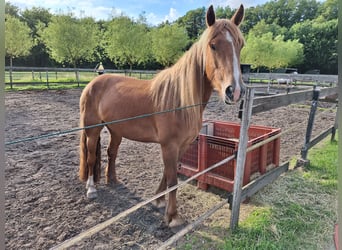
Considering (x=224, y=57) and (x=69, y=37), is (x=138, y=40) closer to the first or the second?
(x=69, y=37)

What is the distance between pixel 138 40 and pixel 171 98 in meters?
18.1

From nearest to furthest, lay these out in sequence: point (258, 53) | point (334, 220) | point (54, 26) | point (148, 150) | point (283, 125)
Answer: point (334, 220) < point (148, 150) < point (283, 125) < point (54, 26) < point (258, 53)

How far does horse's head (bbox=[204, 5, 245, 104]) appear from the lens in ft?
5.41

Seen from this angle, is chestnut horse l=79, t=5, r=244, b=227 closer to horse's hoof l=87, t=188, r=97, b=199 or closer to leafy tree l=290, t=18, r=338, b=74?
horse's hoof l=87, t=188, r=97, b=199

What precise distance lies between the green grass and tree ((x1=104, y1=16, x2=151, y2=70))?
17616 mm

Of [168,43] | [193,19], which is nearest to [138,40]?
[168,43]

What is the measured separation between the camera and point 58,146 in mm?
4070

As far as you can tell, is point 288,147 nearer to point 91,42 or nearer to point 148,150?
point 148,150

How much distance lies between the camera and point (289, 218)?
2211 mm

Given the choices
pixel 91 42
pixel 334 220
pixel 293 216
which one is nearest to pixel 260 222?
pixel 293 216

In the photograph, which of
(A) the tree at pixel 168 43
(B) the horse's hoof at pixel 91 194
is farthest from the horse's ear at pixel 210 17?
(A) the tree at pixel 168 43

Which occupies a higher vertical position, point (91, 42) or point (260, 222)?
point (91, 42)

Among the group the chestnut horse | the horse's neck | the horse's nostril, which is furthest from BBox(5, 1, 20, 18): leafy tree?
the horse's neck

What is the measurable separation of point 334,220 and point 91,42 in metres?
16.8
